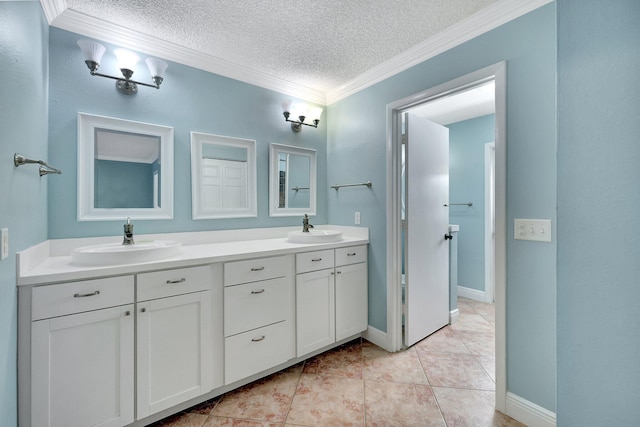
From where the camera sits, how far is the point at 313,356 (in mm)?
2184

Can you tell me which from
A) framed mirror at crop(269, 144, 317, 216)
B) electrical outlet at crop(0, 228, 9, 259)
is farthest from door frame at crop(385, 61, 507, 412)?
electrical outlet at crop(0, 228, 9, 259)

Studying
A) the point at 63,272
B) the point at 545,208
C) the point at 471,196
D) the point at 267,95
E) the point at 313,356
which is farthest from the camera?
the point at 471,196

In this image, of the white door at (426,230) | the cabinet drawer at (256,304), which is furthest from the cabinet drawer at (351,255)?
the cabinet drawer at (256,304)

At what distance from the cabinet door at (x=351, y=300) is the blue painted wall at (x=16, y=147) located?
177cm

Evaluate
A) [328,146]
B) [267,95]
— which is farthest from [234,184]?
[328,146]

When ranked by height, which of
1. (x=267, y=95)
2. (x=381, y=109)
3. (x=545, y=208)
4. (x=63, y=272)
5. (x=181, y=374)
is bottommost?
(x=181, y=374)

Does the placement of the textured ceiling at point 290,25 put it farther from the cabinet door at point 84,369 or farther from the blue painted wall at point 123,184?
the cabinet door at point 84,369

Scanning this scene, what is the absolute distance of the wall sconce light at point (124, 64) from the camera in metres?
1.60

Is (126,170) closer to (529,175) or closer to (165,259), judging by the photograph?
(165,259)

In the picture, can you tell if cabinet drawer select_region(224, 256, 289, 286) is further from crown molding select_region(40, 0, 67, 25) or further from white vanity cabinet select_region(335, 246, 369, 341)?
crown molding select_region(40, 0, 67, 25)

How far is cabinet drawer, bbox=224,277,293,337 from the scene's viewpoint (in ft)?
5.48

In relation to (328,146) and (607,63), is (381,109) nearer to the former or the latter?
(328,146)

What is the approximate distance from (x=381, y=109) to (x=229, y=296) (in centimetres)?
188

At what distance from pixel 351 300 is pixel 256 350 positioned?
2.91 ft
